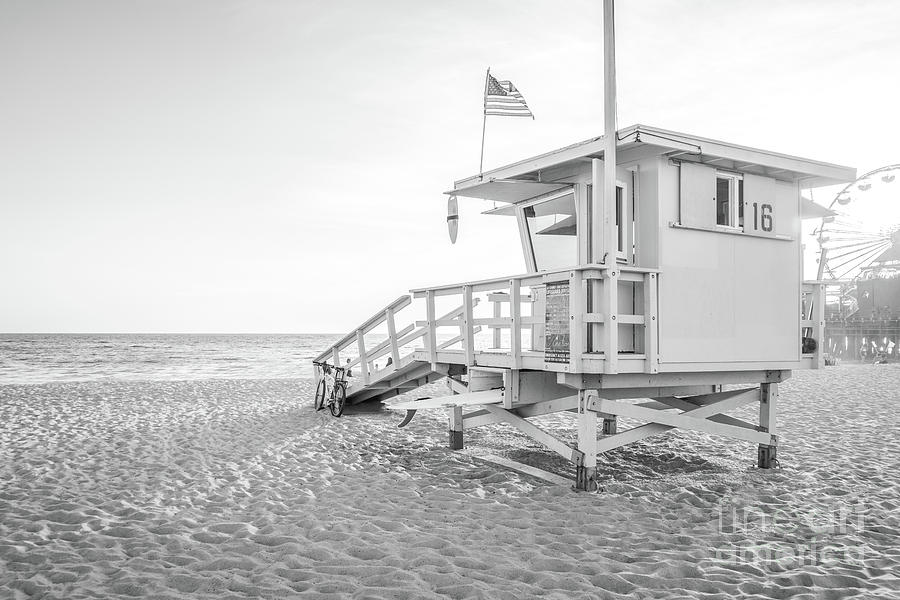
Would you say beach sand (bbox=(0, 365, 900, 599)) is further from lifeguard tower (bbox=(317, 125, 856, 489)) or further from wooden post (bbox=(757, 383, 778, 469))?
lifeguard tower (bbox=(317, 125, 856, 489))

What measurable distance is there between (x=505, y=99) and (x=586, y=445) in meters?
5.40

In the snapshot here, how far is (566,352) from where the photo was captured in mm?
6902

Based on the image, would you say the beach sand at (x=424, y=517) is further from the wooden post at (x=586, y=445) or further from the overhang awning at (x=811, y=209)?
the overhang awning at (x=811, y=209)

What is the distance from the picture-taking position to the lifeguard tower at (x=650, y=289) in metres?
6.90

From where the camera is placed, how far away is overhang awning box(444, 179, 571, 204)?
8.77m

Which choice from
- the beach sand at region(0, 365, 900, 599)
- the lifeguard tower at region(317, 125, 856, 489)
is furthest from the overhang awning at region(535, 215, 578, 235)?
the beach sand at region(0, 365, 900, 599)

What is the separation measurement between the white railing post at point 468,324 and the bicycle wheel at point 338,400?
536 centimetres

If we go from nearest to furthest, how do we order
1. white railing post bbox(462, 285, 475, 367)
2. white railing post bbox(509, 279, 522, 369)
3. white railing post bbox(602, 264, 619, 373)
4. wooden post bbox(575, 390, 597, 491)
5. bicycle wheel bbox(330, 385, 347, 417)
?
white railing post bbox(602, 264, 619, 373) < wooden post bbox(575, 390, 597, 491) < white railing post bbox(509, 279, 522, 369) < white railing post bbox(462, 285, 475, 367) < bicycle wheel bbox(330, 385, 347, 417)

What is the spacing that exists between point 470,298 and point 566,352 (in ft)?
6.12

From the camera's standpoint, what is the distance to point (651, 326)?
709 centimetres

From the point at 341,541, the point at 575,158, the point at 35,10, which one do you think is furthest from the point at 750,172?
the point at 35,10

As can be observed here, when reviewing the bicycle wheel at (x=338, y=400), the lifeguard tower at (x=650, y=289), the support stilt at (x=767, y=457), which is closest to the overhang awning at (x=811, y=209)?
the lifeguard tower at (x=650, y=289)

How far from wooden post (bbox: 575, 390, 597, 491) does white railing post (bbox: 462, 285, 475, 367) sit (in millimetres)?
1873

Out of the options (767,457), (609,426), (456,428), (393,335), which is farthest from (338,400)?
(767,457)
